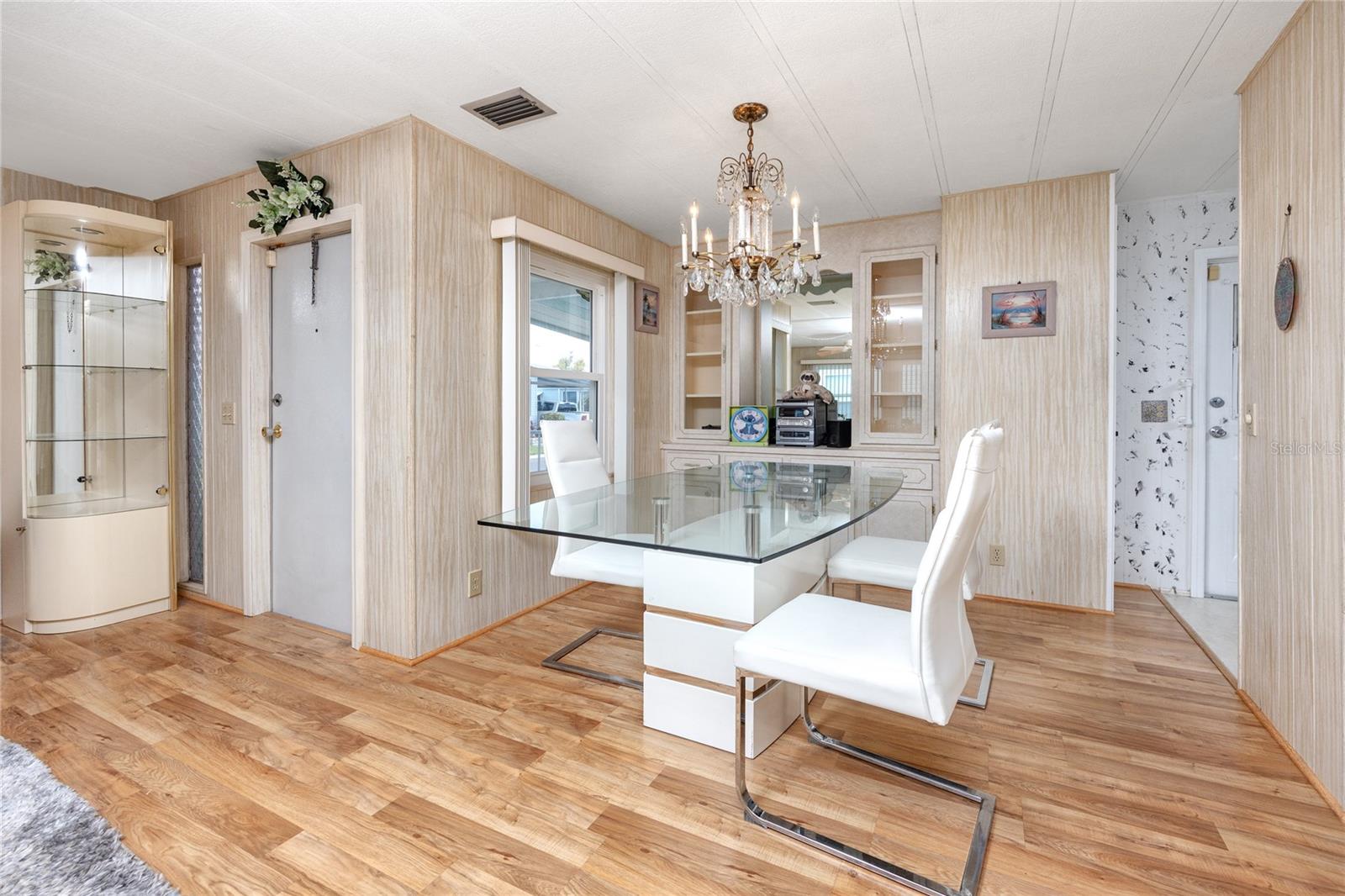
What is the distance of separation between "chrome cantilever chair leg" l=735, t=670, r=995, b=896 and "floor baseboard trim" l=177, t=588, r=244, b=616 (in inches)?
117

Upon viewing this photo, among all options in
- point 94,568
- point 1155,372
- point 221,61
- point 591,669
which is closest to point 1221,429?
point 1155,372

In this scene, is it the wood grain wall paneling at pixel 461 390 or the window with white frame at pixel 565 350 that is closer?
the wood grain wall paneling at pixel 461 390

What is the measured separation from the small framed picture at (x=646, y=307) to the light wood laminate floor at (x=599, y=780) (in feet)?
7.81

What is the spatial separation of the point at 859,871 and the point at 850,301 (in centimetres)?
341

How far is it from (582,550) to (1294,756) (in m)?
2.48

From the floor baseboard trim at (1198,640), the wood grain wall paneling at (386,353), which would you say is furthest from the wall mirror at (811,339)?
the wood grain wall paneling at (386,353)

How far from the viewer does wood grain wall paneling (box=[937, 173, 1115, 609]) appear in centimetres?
331

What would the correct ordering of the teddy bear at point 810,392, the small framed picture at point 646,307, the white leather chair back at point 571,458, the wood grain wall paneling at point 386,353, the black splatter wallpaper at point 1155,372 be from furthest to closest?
the small framed picture at point 646,307 → the teddy bear at point 810,392 → the black splatter wallpaper at point 1155,372 → the white leather chair back at point 571,458 → the wood grain wall paneling at point 386,353

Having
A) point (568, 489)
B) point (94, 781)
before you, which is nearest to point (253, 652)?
point (94, 781)

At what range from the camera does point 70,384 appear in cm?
317

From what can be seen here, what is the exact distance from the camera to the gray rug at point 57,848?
4.58 feet

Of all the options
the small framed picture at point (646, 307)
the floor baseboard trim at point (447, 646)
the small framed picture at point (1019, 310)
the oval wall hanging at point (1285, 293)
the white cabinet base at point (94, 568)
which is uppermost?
the small framed picture at point (646, 307)

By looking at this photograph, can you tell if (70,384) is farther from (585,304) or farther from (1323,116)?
(1323,116)

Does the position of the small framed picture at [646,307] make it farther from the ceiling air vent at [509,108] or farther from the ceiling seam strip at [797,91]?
the ceiling air vent at [509,108]
